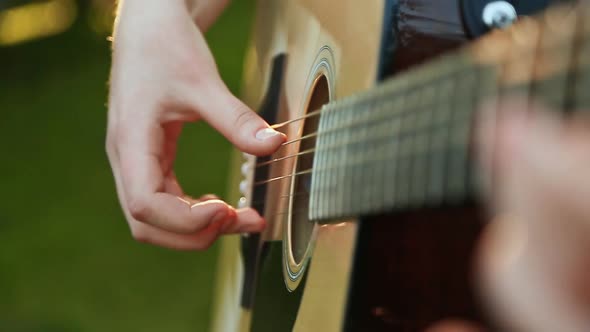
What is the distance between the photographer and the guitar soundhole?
725 millimetres

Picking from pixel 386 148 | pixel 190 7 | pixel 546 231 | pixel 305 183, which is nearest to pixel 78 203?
pixel 190 7

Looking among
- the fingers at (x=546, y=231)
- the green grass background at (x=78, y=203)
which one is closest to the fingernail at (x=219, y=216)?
the fingers at (x=546, y=231)

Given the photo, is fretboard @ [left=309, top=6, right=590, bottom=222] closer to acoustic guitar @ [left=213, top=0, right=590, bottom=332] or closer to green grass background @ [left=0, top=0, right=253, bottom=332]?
acoustic guitar @ [left=213, top=0, right=590, bottom=332]

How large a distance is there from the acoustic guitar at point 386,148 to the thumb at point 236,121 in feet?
0.13

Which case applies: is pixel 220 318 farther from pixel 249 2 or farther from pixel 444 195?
pixel 249 2

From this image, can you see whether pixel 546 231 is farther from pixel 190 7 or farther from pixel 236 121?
pixel 190 7

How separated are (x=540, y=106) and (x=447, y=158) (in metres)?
0.07

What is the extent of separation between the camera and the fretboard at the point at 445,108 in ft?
1.18

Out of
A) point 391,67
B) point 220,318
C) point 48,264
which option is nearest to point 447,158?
point 391,67

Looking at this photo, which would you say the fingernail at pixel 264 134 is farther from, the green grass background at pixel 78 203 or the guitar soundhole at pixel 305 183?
the green grass background at pixel 78 203

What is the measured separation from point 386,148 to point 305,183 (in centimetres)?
26

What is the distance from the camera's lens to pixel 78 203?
6.45ft

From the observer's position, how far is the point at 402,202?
A: 47 centimetres

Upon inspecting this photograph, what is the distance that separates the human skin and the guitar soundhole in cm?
5
